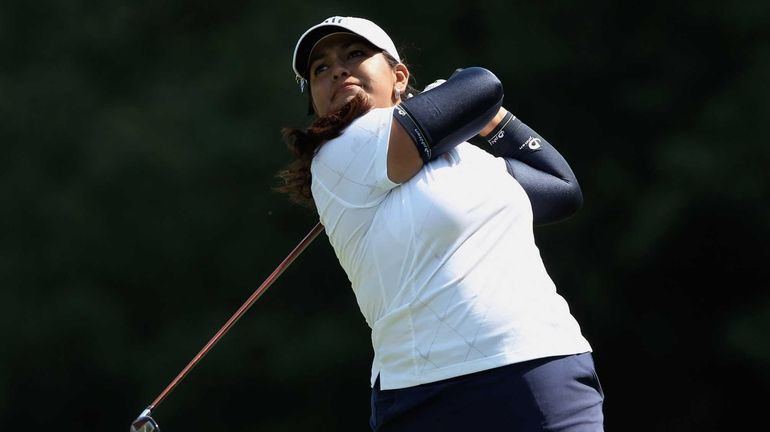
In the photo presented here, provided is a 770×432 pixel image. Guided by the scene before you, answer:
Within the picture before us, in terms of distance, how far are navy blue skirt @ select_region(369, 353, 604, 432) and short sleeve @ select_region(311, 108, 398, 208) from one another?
28 centimetres

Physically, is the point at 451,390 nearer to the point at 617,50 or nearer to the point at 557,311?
the point at 557,311

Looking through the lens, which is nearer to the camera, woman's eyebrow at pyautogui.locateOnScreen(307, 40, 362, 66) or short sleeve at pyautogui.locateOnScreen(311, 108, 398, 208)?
short sleeve at pyautogui.locateOnScreen(311, 108, 398, 208)

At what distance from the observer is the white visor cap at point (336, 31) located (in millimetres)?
1908

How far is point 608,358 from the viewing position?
3.85 meters

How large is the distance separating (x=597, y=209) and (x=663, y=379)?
1.84 feet

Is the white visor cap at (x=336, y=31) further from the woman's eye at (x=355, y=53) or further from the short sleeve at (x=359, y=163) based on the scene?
the short sleeve at (x=359, y=163)

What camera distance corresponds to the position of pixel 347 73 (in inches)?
75.5

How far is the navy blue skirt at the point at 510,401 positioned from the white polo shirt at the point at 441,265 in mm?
16

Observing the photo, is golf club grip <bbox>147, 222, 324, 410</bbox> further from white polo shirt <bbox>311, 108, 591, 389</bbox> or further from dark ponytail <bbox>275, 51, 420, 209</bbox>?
white polo shirt <bbox>311, 108, 591, 389</bbox>

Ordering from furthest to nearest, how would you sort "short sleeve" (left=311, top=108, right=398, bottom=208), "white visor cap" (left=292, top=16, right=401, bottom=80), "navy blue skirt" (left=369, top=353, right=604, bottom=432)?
1. "white visor cap" (left=292, top=16, right=401, bottom=80)
2. "short sleeve" (left=311, top=108, right=398, bottom=208)
3. "navy blue skirt" (left=369, top=353, right=604, bottom=432)

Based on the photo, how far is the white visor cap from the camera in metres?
1.91

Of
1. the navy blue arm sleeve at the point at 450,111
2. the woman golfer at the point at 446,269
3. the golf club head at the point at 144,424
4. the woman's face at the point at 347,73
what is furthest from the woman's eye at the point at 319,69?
the golf club head at the point at 144,424

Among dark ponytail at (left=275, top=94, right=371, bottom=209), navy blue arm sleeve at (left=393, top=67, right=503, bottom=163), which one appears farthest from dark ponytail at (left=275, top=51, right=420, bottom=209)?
navy blue arm sleeve at (left=393, top=67, right=503, bottom=163)

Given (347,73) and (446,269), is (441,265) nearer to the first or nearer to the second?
(446,269)
